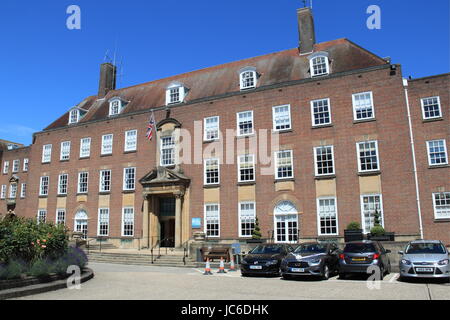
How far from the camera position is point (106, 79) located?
1526 inches

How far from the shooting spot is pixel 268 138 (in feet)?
85.0

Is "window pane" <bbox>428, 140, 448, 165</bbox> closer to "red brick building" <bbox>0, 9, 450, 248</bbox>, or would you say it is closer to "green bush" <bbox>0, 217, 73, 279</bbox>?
"red brick building" <bbox>0, 9, 450, 248</bbox>

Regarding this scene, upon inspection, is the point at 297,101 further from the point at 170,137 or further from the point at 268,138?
the point at 170,137

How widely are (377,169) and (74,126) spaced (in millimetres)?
26415

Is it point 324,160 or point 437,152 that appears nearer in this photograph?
point 437,152

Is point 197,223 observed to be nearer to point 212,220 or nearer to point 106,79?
point 212,220

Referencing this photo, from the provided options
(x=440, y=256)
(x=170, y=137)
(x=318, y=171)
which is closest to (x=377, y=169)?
(x=318, y=171)

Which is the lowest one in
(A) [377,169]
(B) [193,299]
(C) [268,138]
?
(B) [193,299]

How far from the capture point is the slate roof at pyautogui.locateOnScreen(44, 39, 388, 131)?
25953 millimetres

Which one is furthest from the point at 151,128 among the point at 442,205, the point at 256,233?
the point at 442,205

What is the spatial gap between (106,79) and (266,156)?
21.4m

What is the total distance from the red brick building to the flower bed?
1319 cm

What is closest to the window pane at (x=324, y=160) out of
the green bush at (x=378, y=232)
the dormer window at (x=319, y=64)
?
the green bush at (x=378, y=232)

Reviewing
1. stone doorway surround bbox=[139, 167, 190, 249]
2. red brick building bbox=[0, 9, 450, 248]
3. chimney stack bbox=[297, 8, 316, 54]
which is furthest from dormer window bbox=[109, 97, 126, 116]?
chimney stack bbox=[297, 8, 316, 54]
